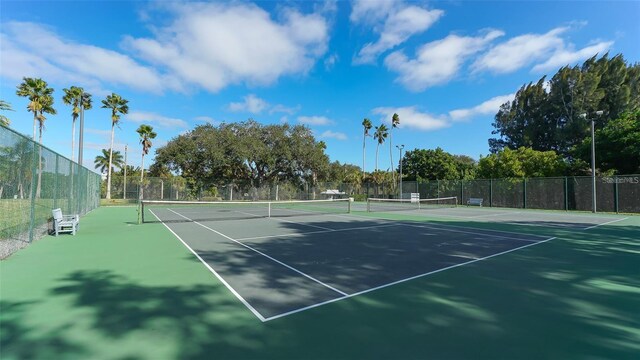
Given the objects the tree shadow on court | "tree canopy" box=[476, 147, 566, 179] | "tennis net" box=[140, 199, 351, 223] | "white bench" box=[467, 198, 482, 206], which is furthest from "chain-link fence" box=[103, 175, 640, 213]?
the tree shadow on court

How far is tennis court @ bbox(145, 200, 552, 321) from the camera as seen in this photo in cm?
500

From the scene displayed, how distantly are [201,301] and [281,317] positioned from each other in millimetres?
1271

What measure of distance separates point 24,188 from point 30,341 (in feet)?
21.6

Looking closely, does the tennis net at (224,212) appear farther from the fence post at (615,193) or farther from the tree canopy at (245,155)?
the fence post at (615,193)

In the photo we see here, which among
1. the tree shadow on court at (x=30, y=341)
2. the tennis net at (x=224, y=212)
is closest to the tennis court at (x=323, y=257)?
the tree shadow on court at (x=30, y=341)

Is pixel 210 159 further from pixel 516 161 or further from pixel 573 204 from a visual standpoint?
pixel 573 204

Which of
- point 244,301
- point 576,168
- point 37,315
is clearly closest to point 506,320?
point 244,301

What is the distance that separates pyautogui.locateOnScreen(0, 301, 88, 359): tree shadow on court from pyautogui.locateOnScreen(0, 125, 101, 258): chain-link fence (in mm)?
4483

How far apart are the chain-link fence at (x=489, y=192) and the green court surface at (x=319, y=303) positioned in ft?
69.4

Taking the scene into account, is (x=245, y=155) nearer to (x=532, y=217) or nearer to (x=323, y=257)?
(x=532, y=217)

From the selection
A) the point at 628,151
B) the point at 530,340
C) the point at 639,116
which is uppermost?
the point at 639,116

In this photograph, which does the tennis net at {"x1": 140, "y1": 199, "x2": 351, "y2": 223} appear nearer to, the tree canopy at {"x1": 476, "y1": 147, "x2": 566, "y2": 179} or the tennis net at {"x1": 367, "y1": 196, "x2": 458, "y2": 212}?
the tennis net at {"x1": 367, "y1": 196, "x2": 458, "y2": 212}

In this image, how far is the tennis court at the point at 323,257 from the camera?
5.00m

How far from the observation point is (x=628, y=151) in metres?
26.2
